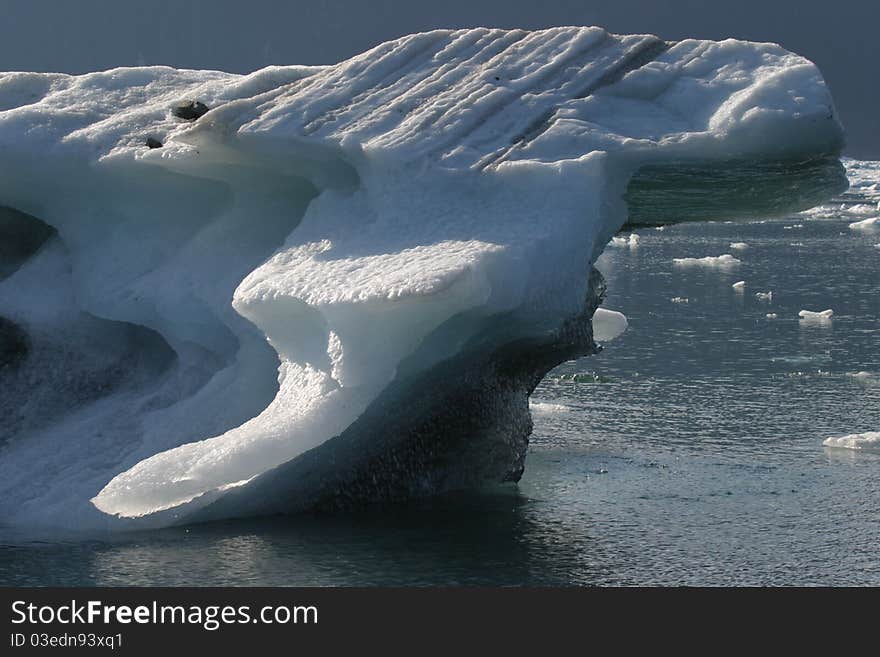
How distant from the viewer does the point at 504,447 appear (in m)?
5.90

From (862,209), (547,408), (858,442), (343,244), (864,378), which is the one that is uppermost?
(343,244)

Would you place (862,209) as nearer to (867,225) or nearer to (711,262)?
(867,225)

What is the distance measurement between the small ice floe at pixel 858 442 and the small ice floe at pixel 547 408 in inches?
63.9

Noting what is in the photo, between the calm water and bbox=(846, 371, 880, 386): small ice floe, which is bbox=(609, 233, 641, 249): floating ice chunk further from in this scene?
bbox=(846, 371, 880, 386): small ice floe

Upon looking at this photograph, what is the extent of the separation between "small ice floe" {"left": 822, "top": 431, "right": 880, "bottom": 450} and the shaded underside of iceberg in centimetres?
136

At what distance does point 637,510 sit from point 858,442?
1763 millimetres

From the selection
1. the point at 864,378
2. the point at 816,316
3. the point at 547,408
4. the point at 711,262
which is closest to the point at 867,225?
the point at 711,262

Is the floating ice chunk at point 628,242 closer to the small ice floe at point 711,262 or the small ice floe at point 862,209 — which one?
the small ice floe at point 711,262

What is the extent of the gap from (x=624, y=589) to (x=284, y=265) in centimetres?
188

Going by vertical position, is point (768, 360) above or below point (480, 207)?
below

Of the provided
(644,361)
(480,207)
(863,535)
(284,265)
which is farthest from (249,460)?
(644,361)

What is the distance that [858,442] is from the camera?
660 cm

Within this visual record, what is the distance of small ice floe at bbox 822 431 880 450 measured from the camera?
259 inches

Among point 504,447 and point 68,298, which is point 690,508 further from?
point 68,298
